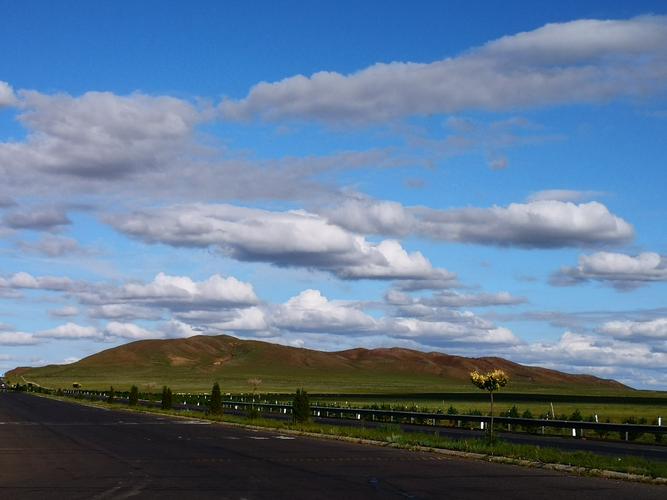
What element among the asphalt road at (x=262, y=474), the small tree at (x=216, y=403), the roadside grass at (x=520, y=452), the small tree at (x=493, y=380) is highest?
the small tree at (x=493, y=380)

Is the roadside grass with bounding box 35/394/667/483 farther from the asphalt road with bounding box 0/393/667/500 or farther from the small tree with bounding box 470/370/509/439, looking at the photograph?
the small tree with bounding box 470/370/509/439

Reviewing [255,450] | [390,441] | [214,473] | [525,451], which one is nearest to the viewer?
[214,473]

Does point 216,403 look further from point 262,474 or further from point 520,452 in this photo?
point 262,474

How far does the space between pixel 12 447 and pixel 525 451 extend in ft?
53.7

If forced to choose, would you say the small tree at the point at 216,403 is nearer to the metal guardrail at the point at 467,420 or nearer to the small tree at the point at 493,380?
the metal guardrail at the point at 467,420

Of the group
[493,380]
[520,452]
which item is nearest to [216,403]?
[493,380]

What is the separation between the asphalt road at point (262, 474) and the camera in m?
17.7

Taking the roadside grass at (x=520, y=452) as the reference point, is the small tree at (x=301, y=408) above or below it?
above

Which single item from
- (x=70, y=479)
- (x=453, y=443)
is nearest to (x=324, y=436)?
(x=453, y=443)

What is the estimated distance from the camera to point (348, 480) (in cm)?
1998

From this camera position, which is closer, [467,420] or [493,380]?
[493,380]

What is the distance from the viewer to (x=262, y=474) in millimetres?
21109

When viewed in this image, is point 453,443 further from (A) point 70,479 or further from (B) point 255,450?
(A) point 70,479

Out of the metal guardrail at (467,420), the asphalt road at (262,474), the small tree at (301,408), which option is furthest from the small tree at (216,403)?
the asphalt road at (262,474)
